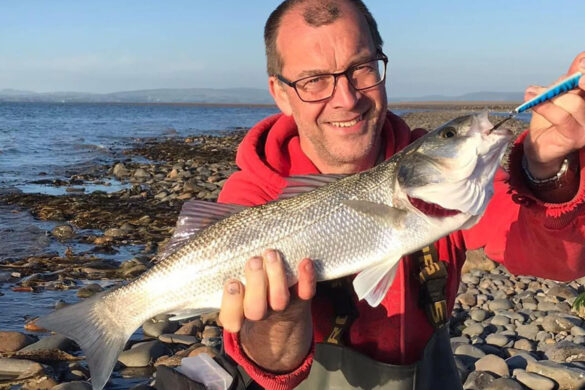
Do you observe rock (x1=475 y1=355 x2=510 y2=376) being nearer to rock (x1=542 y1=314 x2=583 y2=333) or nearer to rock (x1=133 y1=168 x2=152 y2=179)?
rock (x1=542 y1=314 x2=583 y2=333)

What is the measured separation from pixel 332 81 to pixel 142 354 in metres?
3.94

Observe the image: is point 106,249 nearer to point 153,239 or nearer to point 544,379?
point 153,239

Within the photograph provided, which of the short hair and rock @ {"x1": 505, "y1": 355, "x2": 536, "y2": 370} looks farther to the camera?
rock @ {"x1": 505, "y1": 355, "x2": 536, "y2": 370}

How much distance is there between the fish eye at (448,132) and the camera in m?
3.47

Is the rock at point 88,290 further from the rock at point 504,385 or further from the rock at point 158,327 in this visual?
the rock at point 504,385

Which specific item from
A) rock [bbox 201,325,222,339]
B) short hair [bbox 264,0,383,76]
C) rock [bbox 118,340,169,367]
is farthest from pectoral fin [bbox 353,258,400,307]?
rock [bbox 201,325,222,339]

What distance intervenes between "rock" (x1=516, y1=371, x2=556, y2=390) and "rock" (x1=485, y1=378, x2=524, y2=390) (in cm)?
10

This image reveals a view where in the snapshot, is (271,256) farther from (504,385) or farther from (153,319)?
(153,319)

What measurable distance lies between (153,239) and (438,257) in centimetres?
855

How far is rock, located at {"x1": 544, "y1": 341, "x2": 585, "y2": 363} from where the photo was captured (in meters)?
6.24

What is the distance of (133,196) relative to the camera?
16453mm

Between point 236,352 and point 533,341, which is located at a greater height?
point 236,352

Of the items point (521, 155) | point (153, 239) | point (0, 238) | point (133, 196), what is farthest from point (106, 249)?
point (521, 155)

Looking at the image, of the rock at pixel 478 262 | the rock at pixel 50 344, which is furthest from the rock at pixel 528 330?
the rock at pixel 50 344
